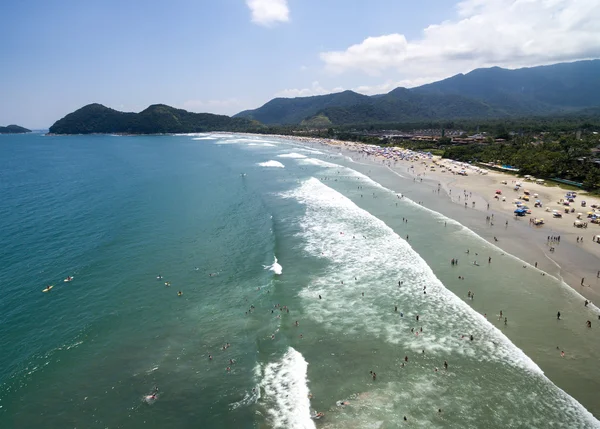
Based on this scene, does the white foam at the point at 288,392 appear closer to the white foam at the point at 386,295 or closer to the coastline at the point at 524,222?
the white foam at the point at 386,295

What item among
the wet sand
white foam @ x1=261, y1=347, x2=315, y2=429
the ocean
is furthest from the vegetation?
white foam @ x1=261, y1=347, x2=315, y2=429

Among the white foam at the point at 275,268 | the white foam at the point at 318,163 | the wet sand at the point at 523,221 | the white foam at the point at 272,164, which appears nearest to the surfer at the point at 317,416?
the white foam at the point at 275,268

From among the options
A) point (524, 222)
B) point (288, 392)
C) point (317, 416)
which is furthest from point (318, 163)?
point (317, 416)

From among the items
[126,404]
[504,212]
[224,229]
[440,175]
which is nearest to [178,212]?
[224,229]

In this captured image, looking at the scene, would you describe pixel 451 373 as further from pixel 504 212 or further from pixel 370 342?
pixel 504 212

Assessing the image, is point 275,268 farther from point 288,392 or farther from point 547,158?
point 547,158
